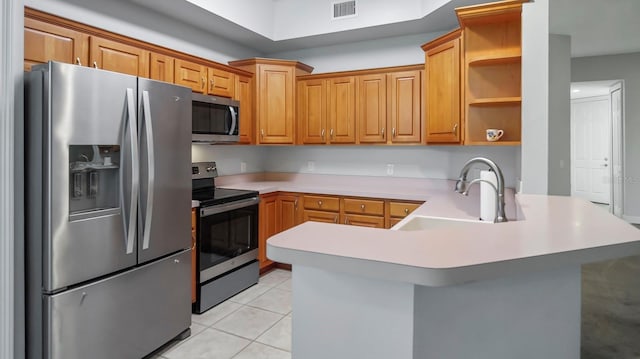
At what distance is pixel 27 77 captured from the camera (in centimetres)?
182

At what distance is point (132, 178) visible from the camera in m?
2.09

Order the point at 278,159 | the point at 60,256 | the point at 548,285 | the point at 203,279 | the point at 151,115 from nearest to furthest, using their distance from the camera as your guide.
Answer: the point at 548,285 < the point at 60,256 < the point at 151,115 < the point at 203,279 < the point at 278,159

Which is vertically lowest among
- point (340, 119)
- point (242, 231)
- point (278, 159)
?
point (242, 231)

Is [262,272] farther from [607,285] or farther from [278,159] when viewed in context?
[607,285]

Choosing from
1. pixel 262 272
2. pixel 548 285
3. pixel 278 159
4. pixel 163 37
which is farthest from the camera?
pixel 278 159

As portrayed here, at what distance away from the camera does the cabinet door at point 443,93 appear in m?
3.12

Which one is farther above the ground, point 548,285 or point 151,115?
point 151,115

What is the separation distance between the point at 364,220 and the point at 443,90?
4.66 feet

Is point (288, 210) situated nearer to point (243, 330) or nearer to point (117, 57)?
point (243, 330)

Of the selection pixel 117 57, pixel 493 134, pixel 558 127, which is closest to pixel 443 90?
pixel 493 134

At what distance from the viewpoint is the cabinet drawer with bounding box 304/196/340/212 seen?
3691 mm

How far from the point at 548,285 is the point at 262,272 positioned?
3060mm

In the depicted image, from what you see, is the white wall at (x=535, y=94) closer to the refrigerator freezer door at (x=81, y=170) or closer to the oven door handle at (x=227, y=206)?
the oven door handle at (x=227, y=206)

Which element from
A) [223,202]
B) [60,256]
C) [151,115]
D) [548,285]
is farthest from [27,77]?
[548,285]
